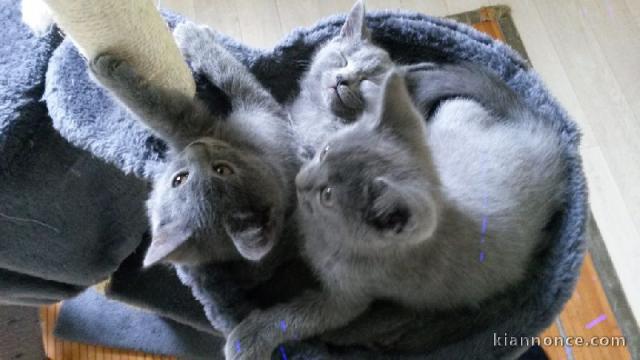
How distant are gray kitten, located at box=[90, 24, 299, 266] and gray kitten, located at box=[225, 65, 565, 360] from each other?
0.09 m

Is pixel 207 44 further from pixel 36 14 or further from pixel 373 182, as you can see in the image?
pixel 373 182

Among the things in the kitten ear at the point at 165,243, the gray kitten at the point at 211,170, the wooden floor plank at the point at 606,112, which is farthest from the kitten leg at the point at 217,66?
the wooden floor plank at the point at 606,112

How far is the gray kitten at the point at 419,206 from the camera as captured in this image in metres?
0.82

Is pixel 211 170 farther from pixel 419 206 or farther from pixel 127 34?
pixel 419 206

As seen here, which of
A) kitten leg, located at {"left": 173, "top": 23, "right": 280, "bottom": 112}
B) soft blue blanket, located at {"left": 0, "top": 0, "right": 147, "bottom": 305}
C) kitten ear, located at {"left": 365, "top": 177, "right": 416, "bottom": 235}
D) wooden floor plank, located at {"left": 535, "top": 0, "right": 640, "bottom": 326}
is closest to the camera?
kitten ear, located at {"left": 365, "top": 177, "right": 416, "bottom": 235}

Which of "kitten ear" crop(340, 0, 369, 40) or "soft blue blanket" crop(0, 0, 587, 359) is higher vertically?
"kitten ear" crop(340, 0, 369, 40)

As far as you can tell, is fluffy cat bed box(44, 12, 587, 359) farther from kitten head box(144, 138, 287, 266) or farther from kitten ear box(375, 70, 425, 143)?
kitten ear box(375, 70, 425, 143)

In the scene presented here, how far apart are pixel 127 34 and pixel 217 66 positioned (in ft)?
0.95

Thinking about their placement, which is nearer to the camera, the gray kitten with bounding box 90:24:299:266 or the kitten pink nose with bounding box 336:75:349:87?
the gray kitten with bounding box 90:24:299:266

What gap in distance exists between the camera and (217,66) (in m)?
1.13

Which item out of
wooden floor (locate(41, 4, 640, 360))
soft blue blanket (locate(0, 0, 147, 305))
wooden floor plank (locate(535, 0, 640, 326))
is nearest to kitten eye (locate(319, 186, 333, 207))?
soft blue blanket (locate(0, 0, 147, 305))

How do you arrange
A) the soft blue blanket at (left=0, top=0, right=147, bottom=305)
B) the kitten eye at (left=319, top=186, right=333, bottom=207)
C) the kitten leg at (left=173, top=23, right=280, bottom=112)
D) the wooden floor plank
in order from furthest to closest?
the wooden floor plank
the kitten leg at (left=173, top=23, right=280, bottom=112)
the soft blue blanket at (left=0, top=0, right=147, bottom=305)
the kitten eye at (left=319, top=186, right=333, bottom=207)

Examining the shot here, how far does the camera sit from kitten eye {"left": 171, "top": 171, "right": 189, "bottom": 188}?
93 cm


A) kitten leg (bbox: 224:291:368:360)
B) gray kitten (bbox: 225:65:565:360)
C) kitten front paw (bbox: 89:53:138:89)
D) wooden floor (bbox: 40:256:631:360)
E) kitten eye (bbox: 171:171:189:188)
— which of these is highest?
kitten front paw (bbox: 89:53:138:89)
